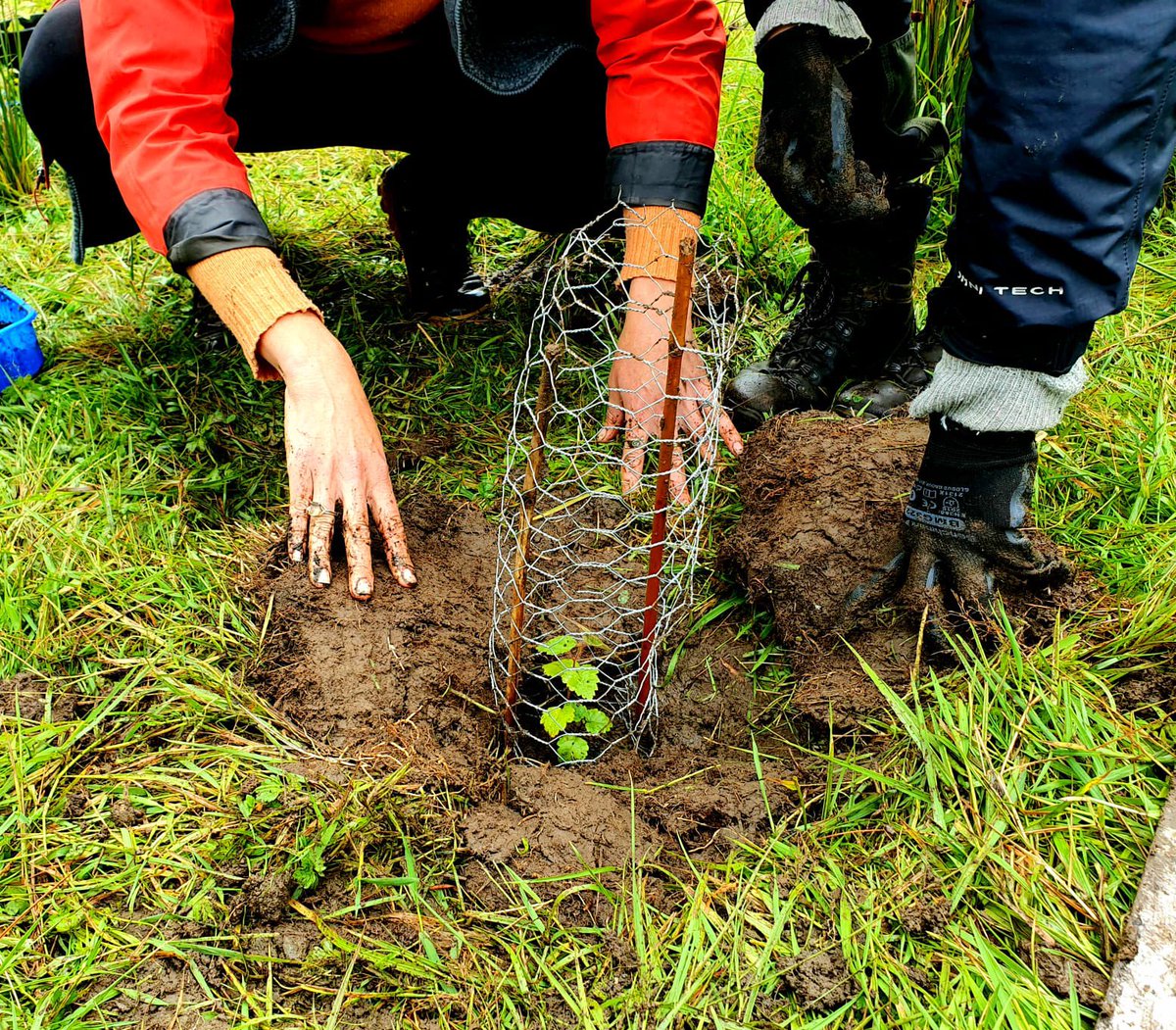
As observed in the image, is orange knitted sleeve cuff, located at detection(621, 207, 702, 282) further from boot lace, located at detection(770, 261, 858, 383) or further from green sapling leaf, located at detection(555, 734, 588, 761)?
green sapling leaf, located at detection(555, 734, 588, 761)

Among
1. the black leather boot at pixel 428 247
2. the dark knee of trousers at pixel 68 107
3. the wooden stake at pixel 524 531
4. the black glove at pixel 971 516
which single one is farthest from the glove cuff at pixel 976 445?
the dark knee of trousers at pixel 68 107

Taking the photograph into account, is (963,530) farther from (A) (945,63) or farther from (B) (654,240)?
(A) (945,63)

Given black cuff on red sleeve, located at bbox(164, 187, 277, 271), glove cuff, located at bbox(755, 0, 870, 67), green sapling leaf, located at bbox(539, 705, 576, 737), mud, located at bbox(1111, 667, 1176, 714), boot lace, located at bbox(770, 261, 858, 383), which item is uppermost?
→ glove cuff, located at bbox(755, 0, 870, 67)

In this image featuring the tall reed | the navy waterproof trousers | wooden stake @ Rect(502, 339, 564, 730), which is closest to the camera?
the navy waterproof trousers

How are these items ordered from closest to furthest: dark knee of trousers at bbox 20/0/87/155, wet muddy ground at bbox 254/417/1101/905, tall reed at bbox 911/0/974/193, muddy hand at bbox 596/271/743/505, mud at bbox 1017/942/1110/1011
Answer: mud at bbox 1017/942/1110/1011 → wet muddy ground at bbox 254/417/1101/905 → muddy hand at bbox 596/271/743/505 → dark knee of trousers at bbox 20/0/87/155 → tall reed at bbox 911/0/974/193

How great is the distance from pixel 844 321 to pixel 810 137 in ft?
1.83

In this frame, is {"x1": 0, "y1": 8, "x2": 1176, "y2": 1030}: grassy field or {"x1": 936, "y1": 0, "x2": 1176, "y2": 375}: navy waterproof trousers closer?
{"x1": 936, "y1": 0, "x2": 1176, "y2": 375}: navy waterproof trousers

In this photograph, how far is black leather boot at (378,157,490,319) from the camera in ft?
9.35

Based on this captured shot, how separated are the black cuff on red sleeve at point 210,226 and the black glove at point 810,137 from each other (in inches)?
49.6

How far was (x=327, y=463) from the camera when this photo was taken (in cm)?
181

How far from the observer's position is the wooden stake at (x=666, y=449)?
4.23ft

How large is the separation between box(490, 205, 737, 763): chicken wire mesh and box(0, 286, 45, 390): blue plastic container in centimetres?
143

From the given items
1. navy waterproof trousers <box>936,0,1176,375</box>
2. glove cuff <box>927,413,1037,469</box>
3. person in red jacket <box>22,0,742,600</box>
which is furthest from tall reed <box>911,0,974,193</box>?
navy waterproof trousers <box>936,0,1176,375</box>

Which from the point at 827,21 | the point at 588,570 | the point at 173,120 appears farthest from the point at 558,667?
the point at 827,21
